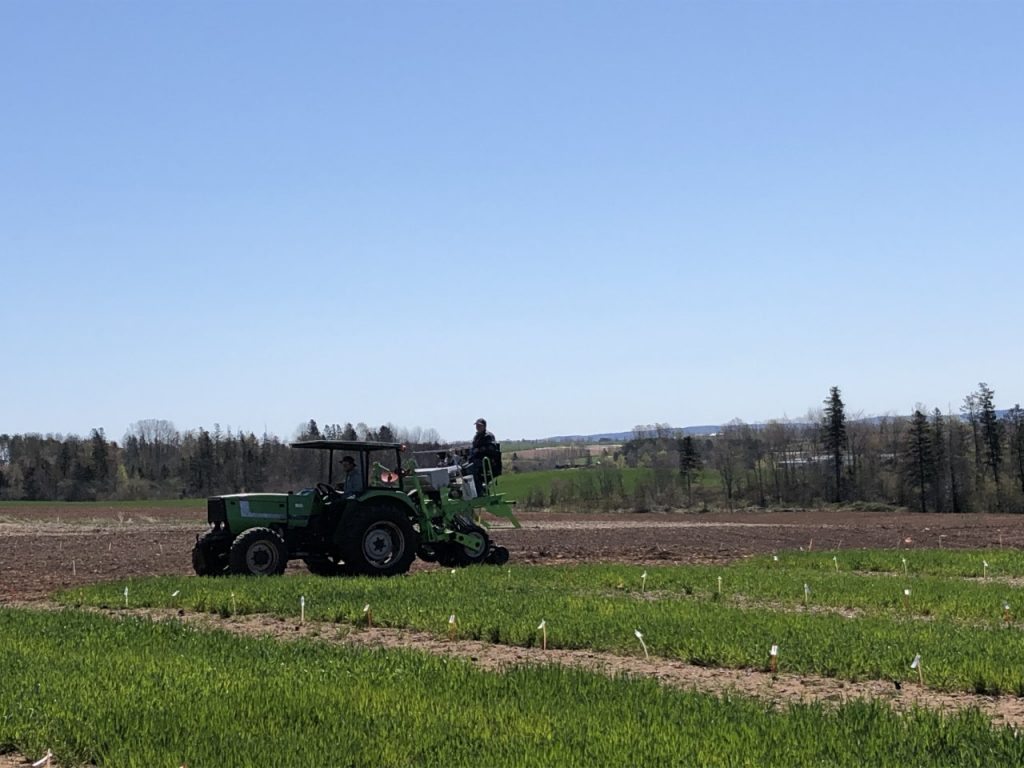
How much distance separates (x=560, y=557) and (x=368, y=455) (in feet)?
23.8

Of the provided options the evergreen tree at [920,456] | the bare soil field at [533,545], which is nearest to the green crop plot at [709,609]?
the bare soil field at [533,545]

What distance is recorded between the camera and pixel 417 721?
764 centimetres

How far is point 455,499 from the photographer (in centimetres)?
2170

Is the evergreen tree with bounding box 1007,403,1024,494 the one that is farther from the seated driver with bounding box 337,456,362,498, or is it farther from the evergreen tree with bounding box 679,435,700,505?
the seated driver with bounding box 337,456,362,498

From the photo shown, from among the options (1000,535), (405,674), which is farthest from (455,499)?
(1000,535)

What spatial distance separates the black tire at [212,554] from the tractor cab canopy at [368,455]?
2.21 metres

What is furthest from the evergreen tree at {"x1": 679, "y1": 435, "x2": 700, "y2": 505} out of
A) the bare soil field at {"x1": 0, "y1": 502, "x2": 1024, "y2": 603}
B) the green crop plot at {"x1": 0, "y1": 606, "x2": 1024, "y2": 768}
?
the green crop plot at {"x1": 0, "y1": 606, "x2": 1024, "y2": 768}

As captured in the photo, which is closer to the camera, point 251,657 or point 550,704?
point 550,704

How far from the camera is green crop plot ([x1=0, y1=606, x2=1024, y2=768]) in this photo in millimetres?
6785

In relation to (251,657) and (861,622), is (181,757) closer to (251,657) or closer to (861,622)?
(251,657)

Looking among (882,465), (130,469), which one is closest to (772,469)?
(882,465)

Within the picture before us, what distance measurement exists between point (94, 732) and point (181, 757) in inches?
37.9

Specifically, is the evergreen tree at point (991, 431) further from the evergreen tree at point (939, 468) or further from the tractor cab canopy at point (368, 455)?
the tractor cab canopy at point (368, 455)

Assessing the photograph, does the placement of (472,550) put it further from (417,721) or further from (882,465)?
(882,465)
